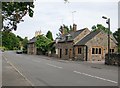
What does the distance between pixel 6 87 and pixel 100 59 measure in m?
45.8

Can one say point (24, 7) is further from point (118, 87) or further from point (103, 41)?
point (103, 41)

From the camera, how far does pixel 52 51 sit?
82812mm

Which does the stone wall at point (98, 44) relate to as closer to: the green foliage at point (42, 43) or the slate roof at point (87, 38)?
the slate roof at point (87, 38)

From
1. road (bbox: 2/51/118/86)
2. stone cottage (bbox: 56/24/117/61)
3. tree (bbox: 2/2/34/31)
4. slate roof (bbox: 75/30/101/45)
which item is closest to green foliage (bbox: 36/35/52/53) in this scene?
stone cottage (bbox: 56/24/117/61)

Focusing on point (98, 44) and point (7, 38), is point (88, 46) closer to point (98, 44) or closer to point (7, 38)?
point (98, 44)

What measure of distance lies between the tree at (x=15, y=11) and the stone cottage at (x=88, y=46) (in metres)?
42.4

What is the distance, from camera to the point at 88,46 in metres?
59.9

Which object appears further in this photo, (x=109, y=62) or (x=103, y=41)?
(x=103, y=41)

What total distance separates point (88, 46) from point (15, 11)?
43.6 meters

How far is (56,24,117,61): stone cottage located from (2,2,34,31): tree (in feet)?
139

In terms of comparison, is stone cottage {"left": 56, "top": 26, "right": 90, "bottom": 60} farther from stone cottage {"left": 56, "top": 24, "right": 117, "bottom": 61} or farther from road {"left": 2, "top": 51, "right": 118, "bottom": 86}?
road {"left": 2, "top": 51, "right": 118, "bottom": 86}

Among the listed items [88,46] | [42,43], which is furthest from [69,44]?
[42,43]

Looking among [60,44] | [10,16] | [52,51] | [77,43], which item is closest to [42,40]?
[52,51]

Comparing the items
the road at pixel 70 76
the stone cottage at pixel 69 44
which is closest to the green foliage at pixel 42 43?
the stone cottage at pixel 69 44
